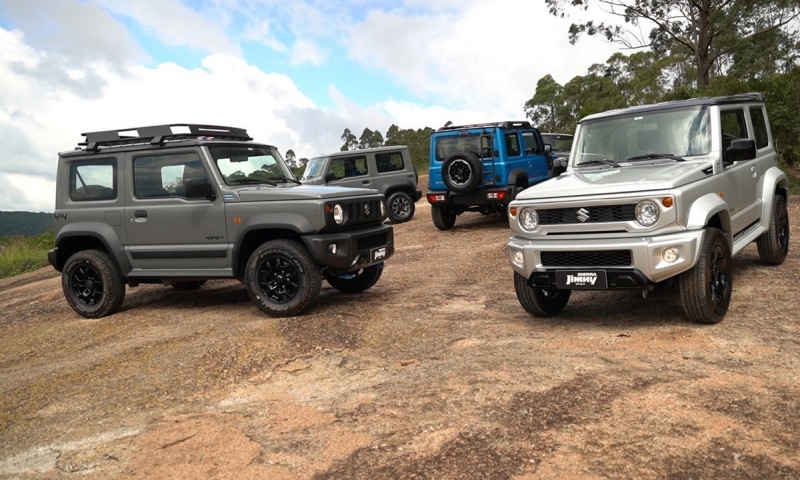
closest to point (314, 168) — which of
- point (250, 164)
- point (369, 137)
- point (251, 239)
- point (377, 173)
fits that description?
point (377, 173)

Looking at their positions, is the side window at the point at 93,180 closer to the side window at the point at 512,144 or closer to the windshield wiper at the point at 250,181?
the windshield wiper at the point at 250,181

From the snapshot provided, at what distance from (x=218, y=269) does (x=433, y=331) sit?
8.10ft

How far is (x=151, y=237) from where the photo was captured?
754 cm

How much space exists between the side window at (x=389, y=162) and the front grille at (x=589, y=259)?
1044 centimetres

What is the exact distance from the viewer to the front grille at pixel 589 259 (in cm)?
537

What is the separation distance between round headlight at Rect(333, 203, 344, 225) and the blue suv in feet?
20.0

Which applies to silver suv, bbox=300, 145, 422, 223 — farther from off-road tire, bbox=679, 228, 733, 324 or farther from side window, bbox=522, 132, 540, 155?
off-road tire, bbox=679, 228, 733, 324

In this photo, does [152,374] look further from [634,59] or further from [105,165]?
[634,59]

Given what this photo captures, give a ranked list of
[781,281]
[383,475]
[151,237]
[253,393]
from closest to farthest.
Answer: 1. [383,475]
2. [253,393]
3. [781,281]
4. [151,237]

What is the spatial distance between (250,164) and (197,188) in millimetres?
830

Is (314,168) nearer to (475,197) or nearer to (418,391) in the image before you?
(475,197)

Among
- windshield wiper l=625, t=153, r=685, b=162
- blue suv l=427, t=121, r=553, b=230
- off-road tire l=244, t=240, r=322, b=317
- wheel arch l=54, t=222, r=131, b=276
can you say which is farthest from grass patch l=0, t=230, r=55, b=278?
windshield wiper l=625, t=153, r=685, b=162

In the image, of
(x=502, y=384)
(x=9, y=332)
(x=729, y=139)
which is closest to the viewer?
(x=502, y=384)

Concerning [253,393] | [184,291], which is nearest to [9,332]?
[184,291]
